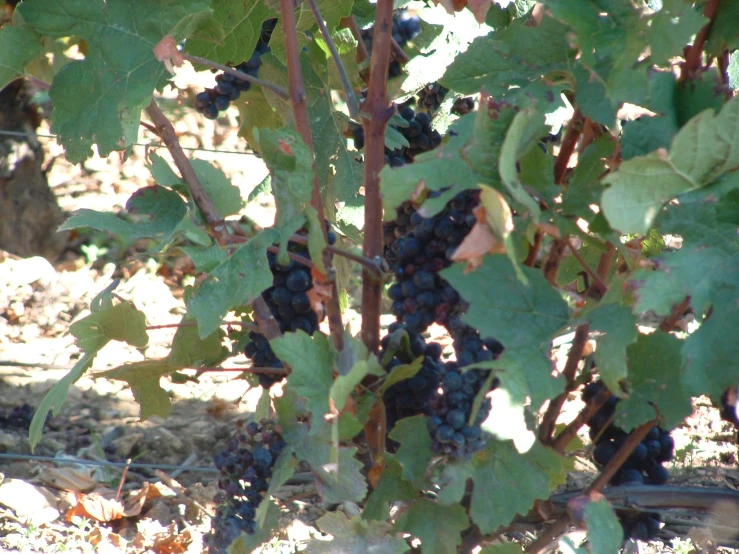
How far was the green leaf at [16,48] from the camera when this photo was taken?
1.28m

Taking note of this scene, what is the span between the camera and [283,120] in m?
1.61

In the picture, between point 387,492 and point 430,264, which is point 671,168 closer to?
point 430,264

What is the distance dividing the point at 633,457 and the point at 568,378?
0.21 meters

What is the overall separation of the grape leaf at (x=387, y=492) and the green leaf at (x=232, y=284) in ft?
1.24

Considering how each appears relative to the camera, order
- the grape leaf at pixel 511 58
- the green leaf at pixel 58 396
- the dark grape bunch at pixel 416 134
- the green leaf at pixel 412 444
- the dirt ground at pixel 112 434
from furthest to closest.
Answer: the dirt ground at pixel 112 434 → the dark grape bunch at pixel 416 134 → the green leaf at pixel 58 396 → the green leaf at pixel 412 444 → the grape leaf at pixel 511 58

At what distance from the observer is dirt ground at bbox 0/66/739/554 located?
187cm

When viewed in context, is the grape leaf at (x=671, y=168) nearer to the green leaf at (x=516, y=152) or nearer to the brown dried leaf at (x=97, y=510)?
the green leaf at (x=516, y=152)

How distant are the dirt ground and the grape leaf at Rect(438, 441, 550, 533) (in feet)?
1.30

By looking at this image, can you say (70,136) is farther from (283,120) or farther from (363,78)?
(363,78)

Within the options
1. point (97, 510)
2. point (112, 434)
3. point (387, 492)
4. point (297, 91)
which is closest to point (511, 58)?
point (297, 91)

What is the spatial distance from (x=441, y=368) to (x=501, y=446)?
150 mm

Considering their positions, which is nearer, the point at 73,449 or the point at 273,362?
the point at 273,362

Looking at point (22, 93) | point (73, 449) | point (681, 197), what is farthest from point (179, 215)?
point (22, 93)

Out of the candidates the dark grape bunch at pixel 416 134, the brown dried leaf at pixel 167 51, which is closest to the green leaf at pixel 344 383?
the brown dried leaf at pixel 167 51
